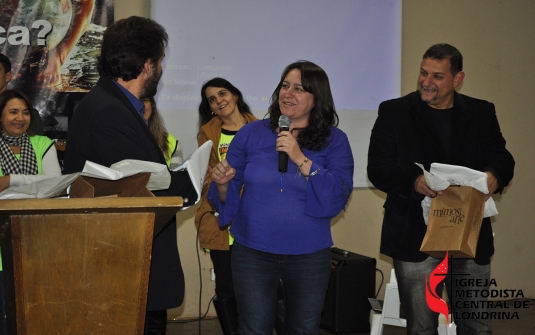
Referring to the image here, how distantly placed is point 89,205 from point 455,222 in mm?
1643

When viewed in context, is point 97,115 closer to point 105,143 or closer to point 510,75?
point 105,143

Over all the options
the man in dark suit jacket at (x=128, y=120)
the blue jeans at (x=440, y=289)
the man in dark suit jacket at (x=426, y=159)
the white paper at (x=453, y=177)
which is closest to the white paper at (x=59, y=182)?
the man in dark suit jacket at (x=128, y=120)

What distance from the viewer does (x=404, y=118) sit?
9.18 ft

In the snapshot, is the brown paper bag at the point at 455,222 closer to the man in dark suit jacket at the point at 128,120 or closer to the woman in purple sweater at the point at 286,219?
the woman in purple sweater at the point at 286,219

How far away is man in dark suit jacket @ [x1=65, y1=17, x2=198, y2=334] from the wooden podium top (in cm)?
33

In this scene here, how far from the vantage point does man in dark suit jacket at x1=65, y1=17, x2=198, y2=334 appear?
1.79 m

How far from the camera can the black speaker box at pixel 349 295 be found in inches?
168

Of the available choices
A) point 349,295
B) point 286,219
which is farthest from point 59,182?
point 349,295

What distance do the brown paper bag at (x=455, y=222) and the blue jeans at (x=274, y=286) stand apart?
511 mm

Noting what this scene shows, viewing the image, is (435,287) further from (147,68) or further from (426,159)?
(147,68)

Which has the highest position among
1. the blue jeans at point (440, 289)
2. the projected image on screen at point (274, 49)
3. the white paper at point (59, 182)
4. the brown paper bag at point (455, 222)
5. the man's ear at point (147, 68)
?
the projected image on screen at point (274, 49)

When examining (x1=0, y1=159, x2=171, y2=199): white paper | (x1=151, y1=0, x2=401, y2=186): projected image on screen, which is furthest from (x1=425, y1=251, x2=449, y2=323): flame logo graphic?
(x1=151, y1=0, x2=401, y2=186): projected image on screen

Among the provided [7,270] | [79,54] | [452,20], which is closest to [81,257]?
[7,270]

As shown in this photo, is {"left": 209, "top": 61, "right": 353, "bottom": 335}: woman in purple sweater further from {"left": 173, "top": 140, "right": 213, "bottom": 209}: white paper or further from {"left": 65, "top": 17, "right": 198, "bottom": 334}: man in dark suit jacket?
{"left": 173, "top": 140, "right": 213, "bottom": 209}: white paper
